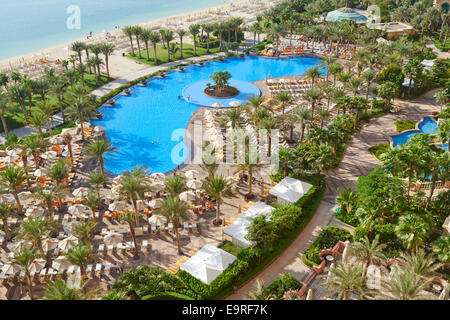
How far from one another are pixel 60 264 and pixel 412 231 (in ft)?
89.6

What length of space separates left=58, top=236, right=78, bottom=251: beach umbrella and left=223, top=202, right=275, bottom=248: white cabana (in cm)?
1256

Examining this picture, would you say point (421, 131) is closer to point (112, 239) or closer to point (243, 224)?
point (243, 224)

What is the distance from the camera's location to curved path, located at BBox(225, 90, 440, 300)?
31.2 m

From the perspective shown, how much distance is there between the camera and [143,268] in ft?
97.9

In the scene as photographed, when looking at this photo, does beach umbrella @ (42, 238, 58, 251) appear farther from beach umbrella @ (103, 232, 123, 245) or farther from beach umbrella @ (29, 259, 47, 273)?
beach umbrella @ (103, 232, 123, 245)

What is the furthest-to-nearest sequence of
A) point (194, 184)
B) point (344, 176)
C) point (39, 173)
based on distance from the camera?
point (344, 176), point (39, 173), point (194, 184)

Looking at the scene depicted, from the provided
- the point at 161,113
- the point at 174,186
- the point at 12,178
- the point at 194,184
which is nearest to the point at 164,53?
the point at 161,113

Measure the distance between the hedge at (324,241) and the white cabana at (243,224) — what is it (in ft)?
15.1

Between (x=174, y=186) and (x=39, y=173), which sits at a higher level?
(x=174, y=186)

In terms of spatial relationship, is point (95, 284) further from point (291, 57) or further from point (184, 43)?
point (184, 43)

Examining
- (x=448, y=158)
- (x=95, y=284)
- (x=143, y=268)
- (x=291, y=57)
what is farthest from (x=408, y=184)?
(x=291, y=57)

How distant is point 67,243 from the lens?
32.4 metres

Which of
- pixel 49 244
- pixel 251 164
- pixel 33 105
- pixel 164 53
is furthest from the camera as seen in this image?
pixel 164 53

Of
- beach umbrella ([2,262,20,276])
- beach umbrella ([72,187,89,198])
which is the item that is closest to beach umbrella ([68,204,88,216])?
beach umbrella ([72,187,89,198])
